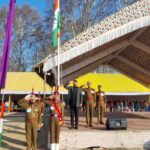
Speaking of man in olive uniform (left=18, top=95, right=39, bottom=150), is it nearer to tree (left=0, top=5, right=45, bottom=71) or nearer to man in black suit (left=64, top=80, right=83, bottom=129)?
man in black suit (left=64, top=80, right=83, bottom=129)

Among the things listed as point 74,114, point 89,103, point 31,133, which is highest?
point 89,103

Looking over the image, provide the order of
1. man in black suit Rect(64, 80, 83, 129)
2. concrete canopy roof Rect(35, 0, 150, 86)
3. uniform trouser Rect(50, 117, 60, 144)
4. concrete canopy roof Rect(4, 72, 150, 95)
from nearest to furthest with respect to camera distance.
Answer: uniform trouser Rect(50, 117, 60, 144) < man in black suit Rect(64, 80, 83, 129) < concrete canopy roof Rect(35, 0, 150, 86) < concrete canopy roof Rect(4, 72, 150, 95)

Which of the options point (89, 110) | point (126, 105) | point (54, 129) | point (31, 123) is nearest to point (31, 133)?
point (31, 123)

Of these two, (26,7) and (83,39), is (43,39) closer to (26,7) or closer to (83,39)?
(26,7)

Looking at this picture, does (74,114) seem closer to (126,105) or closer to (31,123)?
(31,123)

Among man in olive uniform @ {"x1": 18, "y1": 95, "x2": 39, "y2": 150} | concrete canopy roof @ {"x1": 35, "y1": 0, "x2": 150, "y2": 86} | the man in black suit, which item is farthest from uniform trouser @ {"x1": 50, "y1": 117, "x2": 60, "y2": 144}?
concrete canopy roof @ {"x1": 35, "y1": 0, "x2": 150, "y2": 86}

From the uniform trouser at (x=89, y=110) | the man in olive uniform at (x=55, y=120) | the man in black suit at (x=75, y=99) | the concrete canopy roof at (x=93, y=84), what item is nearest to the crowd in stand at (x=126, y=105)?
the concrete canopy roof at (x=93, y=84)

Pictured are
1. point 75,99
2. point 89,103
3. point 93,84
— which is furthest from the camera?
point 93,84

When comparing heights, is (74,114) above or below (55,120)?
above

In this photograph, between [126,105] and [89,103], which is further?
[126,105]

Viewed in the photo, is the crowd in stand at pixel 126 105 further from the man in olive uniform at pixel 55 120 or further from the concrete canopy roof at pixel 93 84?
the man in olive uniform at pixel 55 120

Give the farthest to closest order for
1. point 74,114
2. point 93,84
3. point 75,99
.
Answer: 1. point 93,84
2. point 74,114
3. point 75,99

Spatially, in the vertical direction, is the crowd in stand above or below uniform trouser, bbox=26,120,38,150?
above

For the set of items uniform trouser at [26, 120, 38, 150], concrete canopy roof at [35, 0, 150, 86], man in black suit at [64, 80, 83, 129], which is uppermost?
concrete canopy roof at [35, 0, 150, 86]
